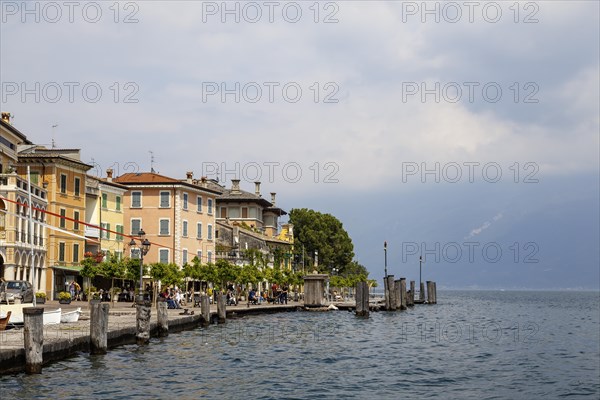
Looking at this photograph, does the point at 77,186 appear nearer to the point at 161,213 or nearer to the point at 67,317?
the point at 161,213

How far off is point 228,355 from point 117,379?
9206 mm

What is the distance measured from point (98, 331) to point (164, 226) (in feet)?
171

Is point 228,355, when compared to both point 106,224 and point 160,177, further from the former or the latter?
point 160,177

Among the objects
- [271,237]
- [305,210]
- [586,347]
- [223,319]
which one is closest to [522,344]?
[586,347]

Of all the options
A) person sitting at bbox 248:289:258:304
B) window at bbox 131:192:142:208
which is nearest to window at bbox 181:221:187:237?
window at bbox 131:192:142:208

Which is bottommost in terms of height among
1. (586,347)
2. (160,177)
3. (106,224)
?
(586,347)

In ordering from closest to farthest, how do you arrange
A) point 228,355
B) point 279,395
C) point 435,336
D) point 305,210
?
point 279,395
point 228,355
point 435,336
point 305,210

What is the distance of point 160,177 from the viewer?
8225cm

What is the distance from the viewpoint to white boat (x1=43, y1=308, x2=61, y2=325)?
34.9 meters

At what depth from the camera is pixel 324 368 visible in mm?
32750

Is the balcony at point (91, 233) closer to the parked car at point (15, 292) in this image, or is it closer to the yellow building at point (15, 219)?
the yellow building at point (15, 219)

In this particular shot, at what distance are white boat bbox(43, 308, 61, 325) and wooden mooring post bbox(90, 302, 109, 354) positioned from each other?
6.22 metres

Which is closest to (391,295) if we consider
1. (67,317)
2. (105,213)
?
(105,213)

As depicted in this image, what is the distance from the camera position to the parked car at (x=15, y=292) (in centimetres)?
3888
